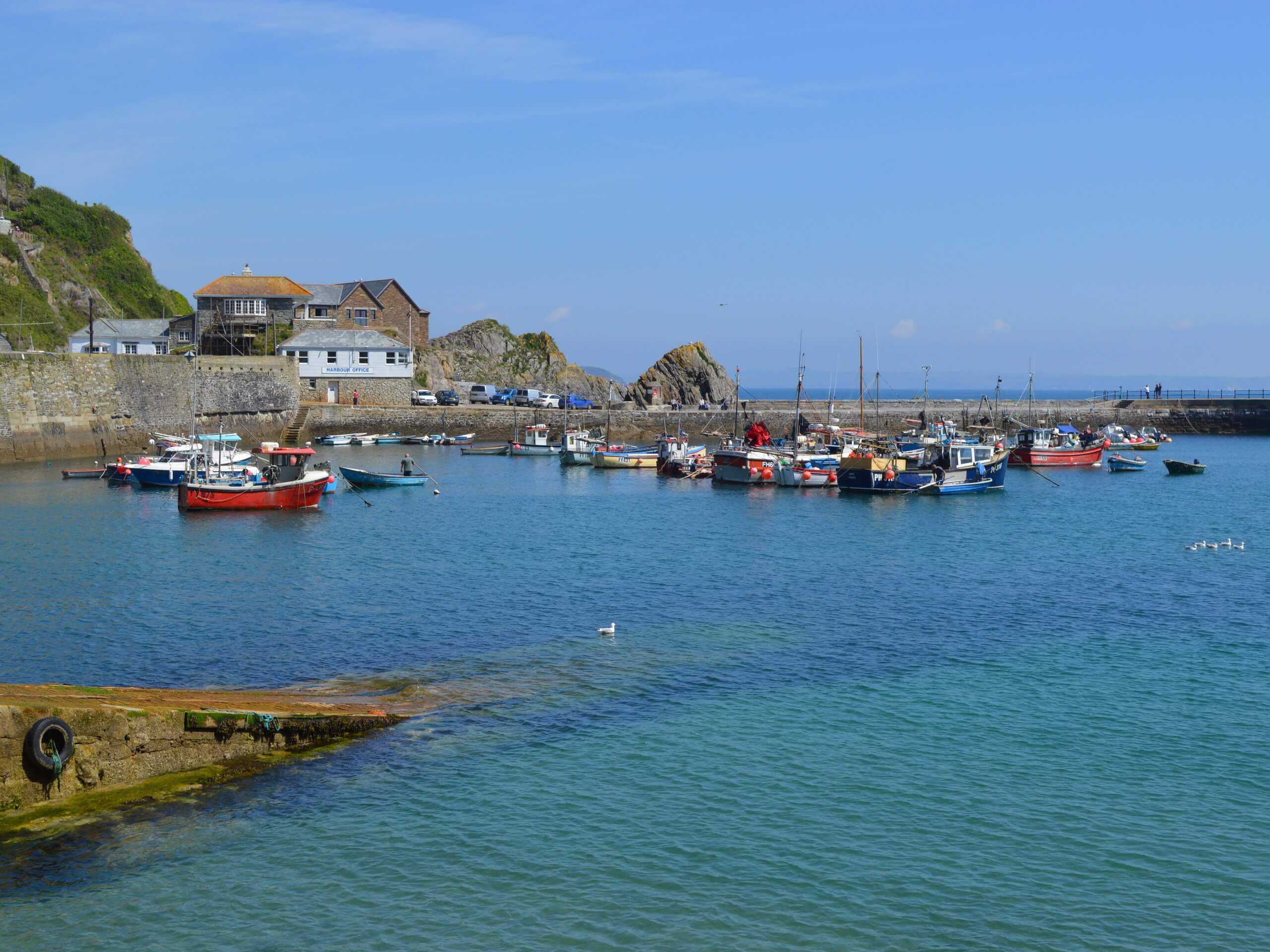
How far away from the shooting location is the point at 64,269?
91375 millimetres

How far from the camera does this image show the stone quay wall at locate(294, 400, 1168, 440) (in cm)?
8519

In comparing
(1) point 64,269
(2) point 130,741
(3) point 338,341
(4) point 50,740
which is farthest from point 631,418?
(4) point 50,740

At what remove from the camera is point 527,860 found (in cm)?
1398

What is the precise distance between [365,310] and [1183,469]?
6207 cm

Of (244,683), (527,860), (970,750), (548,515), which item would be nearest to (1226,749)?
(970,750)

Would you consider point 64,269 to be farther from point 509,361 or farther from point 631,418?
point 631,418

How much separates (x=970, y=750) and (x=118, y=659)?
15.7 m

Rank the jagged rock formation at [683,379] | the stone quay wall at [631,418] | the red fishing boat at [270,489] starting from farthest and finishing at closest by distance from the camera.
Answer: the jagged rock formation at [683,379] → the stone quay wall at [631,418] → the red fishing boat at [270,489]

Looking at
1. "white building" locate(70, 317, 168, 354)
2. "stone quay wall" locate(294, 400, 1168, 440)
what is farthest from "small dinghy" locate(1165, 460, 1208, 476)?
"white building" locate(70, 317, 168, 354)

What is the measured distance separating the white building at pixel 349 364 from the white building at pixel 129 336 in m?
9.21

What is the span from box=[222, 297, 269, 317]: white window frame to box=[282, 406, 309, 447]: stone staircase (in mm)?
11308

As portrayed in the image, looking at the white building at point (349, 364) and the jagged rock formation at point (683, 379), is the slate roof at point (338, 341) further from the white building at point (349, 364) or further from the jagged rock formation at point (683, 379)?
the jagged rock formation at point (683, 379)

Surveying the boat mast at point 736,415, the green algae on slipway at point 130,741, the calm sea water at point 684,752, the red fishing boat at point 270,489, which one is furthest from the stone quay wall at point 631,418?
the green algae on slipway at point 130,741

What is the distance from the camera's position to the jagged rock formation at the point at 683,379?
106 meters
